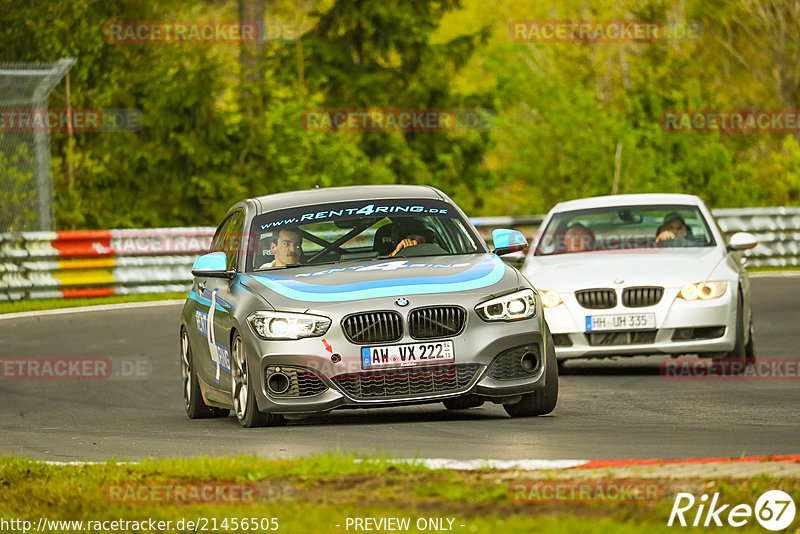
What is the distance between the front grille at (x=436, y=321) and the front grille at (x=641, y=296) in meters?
4.12

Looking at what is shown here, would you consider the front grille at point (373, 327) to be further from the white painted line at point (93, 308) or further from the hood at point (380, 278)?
the white painted line at point (93, 308)

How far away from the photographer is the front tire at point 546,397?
10.2 m

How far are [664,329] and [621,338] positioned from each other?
14.3 inches

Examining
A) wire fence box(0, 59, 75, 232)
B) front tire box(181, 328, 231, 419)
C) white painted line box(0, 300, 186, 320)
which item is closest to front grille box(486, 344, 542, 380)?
front tire box(181, 328, 231, 419)

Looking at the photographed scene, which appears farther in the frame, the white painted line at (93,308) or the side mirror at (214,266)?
the white painted line at (93,308)

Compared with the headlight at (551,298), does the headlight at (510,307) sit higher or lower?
higher

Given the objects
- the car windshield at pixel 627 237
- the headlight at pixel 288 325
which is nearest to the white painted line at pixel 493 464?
the headlight at pixel 288 325

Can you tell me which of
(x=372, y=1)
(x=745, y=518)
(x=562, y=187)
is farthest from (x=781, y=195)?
(x=745, y=518)

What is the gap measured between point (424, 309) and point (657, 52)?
35833 mm

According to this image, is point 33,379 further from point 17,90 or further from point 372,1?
point 372,1

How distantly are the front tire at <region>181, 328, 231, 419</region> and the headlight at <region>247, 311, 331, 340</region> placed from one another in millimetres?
2031

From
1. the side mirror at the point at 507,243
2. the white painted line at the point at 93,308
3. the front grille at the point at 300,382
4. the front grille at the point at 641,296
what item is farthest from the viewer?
the white painted line at the point at 93,308

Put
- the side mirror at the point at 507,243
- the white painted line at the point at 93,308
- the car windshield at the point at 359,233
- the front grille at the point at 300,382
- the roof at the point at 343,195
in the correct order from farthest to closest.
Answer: the white painted line at the point at 93,308 → the roof at the point at 343,195 → the side mirror at the point at 507,243 → the car windshield at the point at 359,233 → the front grille at the point at 300,382

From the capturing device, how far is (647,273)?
13727mm
